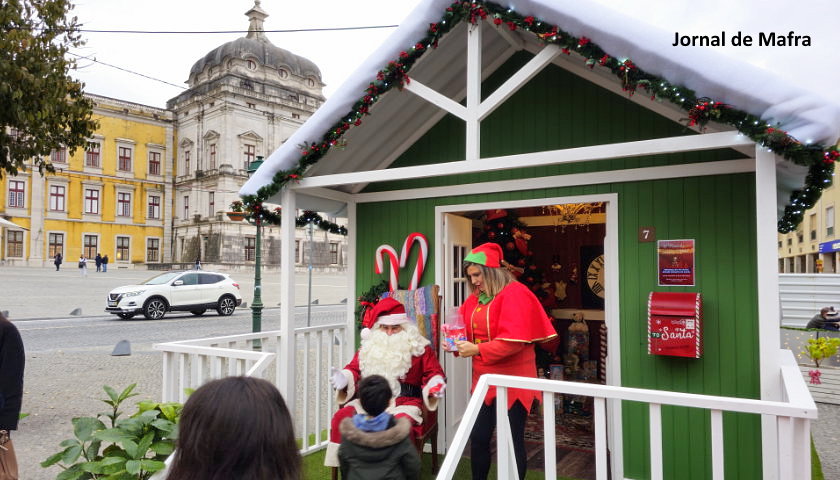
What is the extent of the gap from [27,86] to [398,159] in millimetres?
3671

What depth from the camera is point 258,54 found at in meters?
47.9

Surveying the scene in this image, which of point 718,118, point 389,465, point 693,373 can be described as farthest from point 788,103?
point 389,465

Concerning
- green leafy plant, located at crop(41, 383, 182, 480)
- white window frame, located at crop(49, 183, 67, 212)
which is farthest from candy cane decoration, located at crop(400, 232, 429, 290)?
white window frame, located at crop(49, 183, 67, 212)

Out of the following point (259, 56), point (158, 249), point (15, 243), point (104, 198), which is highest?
point (259, 56)

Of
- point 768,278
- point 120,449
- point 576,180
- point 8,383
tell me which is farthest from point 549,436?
point 8,383

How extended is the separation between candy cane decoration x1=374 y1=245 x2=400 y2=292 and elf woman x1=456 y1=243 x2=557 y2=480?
1.62 m

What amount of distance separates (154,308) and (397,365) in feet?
49.3

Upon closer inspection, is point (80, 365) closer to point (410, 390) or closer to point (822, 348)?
point (410, 390)

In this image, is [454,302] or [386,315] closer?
[386,315]

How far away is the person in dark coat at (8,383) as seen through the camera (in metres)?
3.26

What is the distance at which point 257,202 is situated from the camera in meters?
4.75

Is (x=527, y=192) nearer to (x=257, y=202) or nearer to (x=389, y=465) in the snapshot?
(x=257, y=202)

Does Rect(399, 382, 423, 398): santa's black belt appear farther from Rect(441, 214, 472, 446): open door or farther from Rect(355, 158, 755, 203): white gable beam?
Rect(355, 158, 755, 203): white gable beam

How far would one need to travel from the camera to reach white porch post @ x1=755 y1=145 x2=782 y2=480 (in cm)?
316
